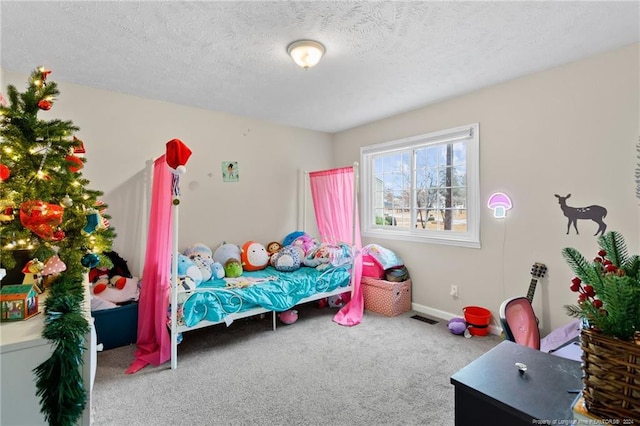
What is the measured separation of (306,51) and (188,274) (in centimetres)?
211

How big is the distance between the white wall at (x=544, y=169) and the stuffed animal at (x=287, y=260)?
153cm

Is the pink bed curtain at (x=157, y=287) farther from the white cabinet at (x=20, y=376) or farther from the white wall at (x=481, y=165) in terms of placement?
the white cabinet at (x=20, y=376)

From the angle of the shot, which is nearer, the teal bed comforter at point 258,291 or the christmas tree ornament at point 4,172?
the christmas tree ornament at point 4,172

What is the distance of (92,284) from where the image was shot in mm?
2789

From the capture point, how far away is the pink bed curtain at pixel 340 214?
11.6ft

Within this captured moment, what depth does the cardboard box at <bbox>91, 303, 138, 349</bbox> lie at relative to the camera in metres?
2.71

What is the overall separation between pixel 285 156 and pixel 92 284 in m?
2.60

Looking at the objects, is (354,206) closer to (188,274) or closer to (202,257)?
(202,257)

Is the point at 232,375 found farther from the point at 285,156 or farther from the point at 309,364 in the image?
the point at 285,156

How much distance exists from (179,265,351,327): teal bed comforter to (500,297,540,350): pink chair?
2.01 meters

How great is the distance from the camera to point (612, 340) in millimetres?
604

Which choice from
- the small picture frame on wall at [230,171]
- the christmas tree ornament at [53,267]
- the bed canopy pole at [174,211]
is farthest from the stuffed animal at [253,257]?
the christmas tree ornament at [53,267]

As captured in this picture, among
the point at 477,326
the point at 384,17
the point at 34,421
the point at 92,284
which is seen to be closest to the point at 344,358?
the point at 477,326

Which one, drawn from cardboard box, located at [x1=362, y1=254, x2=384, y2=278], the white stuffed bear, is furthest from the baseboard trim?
the white stuffed bear
